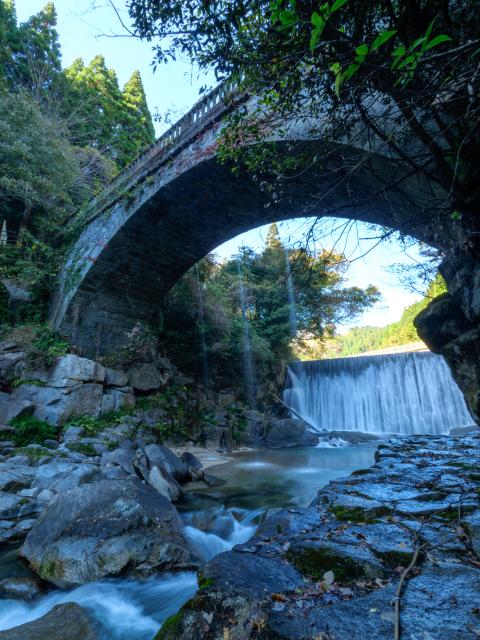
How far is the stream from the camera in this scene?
8.26 feet

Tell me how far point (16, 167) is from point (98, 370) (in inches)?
220

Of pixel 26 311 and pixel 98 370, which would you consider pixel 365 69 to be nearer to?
pixel 98 370

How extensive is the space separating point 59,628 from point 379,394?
13.2 meters

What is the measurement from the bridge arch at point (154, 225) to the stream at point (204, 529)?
4868 millimetres

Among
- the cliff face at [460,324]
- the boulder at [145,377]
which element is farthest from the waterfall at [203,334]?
the cliff face at [460,324]

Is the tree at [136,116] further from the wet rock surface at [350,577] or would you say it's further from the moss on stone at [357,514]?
the wet rock surface at [350,577]

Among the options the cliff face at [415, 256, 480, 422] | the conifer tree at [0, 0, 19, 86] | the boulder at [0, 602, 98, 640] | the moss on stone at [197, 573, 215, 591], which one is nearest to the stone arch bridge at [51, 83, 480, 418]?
the cliff face at [415, 256, 480, 422]

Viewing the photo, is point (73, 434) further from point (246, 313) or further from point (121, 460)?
point (246, 313)

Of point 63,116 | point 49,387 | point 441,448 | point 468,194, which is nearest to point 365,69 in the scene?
point 468,194

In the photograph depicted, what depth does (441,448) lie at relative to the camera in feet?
17.8

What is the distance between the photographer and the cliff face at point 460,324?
3.92 meters

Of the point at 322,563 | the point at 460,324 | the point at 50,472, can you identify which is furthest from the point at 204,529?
the point at 460,324

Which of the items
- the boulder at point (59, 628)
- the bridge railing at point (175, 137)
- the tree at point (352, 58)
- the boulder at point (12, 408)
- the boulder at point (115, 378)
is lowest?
the boulder at point (59, 628)

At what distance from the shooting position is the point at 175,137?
7453 mm
